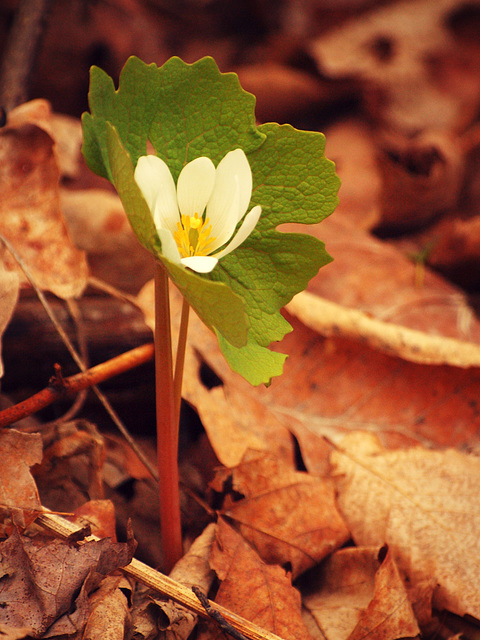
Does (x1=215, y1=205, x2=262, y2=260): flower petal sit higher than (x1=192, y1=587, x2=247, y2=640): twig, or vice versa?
(x1=215, y1=205, x2=262, y2=260): flower petal

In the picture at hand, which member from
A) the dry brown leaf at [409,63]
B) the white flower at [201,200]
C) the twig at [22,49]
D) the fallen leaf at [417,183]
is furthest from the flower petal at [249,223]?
the dry brown leaf at [409,63]

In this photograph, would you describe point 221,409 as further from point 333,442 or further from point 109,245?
point 109,245

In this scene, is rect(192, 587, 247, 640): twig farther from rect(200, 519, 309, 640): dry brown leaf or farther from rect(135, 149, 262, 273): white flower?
rect(135, 149, 262, 273): white flower

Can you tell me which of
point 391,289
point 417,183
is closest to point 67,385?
point 391,289

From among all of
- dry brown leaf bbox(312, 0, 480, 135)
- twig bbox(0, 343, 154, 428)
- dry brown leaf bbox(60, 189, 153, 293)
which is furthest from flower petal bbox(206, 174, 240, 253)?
dry brown leaf bbox(312, 0, 480, 135)

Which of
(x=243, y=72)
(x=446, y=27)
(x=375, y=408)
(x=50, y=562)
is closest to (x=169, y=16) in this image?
(x=243, y=72)

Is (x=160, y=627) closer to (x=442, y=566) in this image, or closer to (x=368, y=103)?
(x=442, y=566)

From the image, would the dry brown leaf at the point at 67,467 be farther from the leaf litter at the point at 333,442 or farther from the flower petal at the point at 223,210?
the flower petal at the point at 223,210
